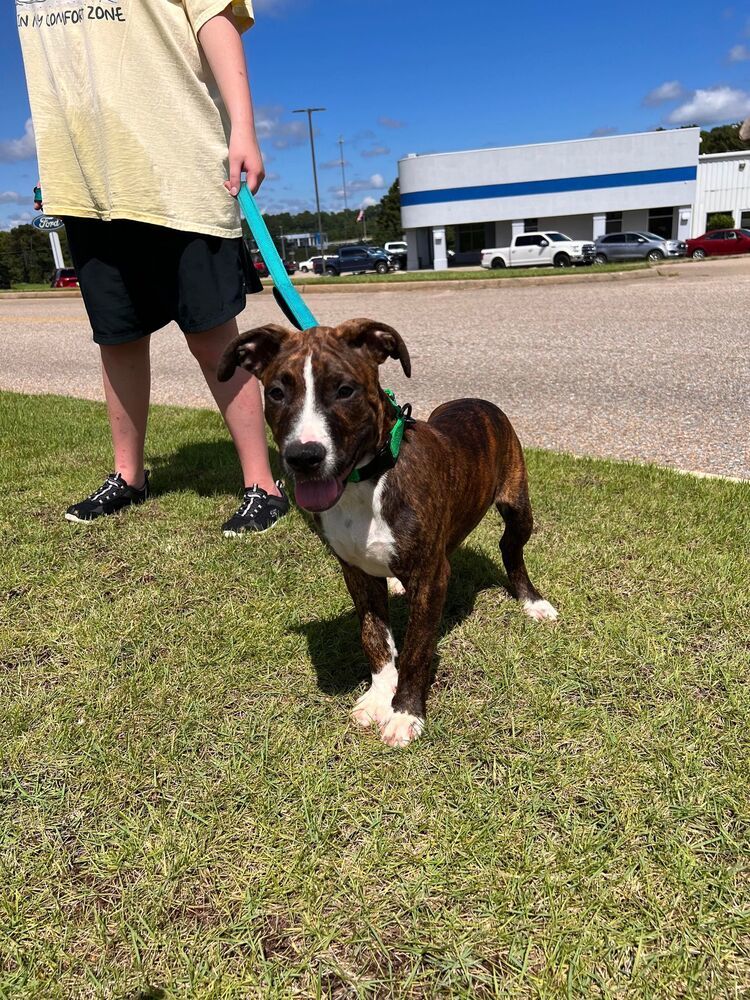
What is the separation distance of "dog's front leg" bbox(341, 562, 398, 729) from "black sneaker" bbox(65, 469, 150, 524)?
211cm

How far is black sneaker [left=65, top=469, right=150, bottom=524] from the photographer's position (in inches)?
159

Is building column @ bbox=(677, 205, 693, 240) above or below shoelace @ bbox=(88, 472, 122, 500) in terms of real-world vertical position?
above

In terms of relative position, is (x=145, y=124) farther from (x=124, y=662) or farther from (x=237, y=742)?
(x=237, y=742)

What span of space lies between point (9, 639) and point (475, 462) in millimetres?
2072

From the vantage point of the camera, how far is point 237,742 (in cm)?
237

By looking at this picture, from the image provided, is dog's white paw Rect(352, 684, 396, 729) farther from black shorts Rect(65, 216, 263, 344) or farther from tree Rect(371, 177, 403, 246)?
tree Rect(371, 177, 403, 246)

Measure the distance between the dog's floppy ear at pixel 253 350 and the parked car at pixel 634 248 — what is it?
3293 centimetres

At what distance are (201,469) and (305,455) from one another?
127 inches

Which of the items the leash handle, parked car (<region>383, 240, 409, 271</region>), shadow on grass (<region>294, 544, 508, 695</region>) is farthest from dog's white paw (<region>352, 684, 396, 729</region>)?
parked car (<region>383, 240, 409, 271</region>)

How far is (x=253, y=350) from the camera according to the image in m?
2.48

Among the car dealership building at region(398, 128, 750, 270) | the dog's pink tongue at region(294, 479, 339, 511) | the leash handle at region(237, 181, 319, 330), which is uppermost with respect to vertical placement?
the car dealership building at region(398, 128, 750, 270)

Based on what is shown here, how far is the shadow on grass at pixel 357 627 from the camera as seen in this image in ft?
9.11

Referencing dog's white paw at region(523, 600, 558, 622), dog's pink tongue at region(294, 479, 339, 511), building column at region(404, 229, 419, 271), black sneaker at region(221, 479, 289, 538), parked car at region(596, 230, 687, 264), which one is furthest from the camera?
building column at region(404, 229, 419, 271)

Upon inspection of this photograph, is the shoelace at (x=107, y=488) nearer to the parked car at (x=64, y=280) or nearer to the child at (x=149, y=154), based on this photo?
the child at (x=149, y=154)
